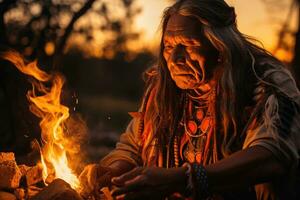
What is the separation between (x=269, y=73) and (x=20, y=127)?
3.56 meters

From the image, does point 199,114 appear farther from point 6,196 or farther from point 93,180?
point 6,196

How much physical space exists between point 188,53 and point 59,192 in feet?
3.94

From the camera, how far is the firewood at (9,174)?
4.38 m

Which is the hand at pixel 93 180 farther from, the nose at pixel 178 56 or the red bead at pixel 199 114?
the nose at pixel 178 56

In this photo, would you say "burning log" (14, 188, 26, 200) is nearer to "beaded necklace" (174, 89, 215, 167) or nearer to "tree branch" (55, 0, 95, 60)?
"beaded necklace" (174, 89, 215, 167)

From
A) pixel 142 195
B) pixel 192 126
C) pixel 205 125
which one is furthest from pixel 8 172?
pixel 142 195

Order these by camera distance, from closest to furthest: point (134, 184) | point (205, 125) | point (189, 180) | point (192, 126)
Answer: point (134, 184), point (189, 180), point (205, 125), point (192, 126)

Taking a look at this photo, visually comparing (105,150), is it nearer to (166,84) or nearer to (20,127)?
(20,127)

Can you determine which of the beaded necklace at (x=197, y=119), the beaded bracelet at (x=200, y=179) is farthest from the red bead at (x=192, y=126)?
the beaded bracelet at (x=200, y=179)

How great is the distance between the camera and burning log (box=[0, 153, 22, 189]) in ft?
14.4

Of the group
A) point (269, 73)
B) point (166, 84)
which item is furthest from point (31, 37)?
point (269, 73)

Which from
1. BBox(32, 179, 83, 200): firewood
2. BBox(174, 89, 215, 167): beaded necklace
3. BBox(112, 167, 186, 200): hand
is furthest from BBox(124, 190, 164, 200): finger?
BBox(174, 89, 215, 167): beaded necklace

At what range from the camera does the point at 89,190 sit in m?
3.95

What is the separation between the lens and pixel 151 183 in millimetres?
3115
